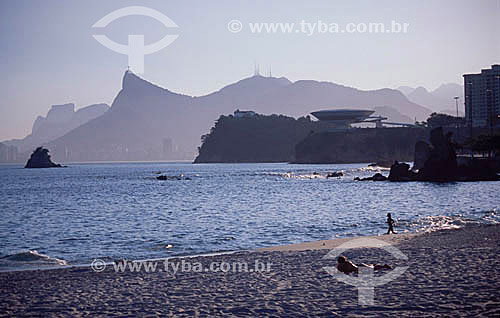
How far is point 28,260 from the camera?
20.1 m

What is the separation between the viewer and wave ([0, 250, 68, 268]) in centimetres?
1925

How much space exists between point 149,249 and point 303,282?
36.4 feet

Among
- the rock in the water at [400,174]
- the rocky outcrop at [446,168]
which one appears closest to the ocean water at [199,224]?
the rocky outcrop at [446,168]

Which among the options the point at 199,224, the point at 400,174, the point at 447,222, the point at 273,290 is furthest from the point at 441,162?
the point at 273,290

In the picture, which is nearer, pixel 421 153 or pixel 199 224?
pixel 199 224

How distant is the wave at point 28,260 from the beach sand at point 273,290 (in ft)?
8.97

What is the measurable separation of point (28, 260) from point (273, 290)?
470 inches

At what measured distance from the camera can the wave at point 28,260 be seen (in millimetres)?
19248

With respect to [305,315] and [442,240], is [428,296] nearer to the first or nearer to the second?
[305,315]

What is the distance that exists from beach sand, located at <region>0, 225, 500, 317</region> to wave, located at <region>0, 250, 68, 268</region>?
→ 8.97ft

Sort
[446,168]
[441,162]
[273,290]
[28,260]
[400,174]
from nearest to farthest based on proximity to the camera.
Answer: [273,290] → [28,260] → [446,168] → [441,162] → [400,174]

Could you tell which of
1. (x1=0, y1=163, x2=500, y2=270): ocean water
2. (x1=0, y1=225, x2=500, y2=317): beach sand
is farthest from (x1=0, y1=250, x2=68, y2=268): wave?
(x1=0, y1=225, x2=500, y2=317): beach sand

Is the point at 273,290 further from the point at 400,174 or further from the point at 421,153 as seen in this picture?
the point at 421,153

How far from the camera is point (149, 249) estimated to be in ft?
→ 73.6
